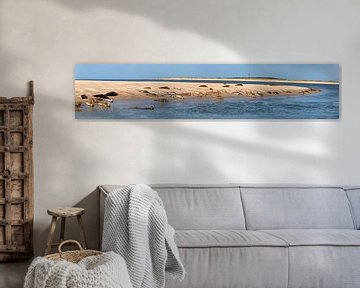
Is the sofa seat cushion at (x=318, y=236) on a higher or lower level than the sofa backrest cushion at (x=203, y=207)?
lower

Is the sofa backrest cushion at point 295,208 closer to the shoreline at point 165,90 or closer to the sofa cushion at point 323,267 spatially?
the sofa cushion at point 323,267

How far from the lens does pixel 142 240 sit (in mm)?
3066

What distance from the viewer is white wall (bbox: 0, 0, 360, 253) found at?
4.15m

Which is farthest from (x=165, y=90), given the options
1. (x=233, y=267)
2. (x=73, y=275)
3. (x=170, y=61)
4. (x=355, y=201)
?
(x=73, y=275)

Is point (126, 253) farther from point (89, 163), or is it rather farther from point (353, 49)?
point (353, 49)

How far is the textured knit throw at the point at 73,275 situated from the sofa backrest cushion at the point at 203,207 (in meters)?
1.32

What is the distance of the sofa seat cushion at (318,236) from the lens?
3.37 meters

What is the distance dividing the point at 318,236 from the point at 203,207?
93 cm

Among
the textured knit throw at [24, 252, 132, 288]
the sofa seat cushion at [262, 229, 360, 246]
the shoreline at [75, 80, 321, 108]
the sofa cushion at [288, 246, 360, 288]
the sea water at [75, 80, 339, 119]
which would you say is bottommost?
the sofa cushion at [288, 246, 360, 288]

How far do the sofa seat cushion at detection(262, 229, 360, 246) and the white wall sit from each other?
723 millimetres

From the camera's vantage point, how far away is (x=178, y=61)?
4199 millimetres

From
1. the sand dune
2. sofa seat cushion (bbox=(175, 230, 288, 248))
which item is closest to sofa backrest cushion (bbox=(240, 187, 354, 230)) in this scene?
sofa seat cushion (bbox=(175, 230, 288, 248))

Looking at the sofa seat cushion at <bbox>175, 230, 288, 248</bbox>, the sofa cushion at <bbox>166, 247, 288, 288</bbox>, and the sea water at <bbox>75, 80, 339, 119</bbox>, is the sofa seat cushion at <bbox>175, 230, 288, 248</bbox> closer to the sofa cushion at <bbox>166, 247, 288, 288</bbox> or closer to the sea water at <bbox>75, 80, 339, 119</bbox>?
the sofa cushion at <bbox>166, 247, 288, 288</bbox>

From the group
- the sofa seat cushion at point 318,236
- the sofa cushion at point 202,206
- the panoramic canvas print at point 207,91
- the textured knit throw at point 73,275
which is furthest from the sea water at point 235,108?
the textured knit throw at point 73,275
